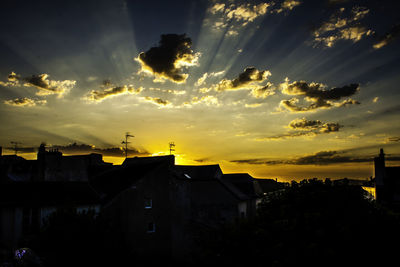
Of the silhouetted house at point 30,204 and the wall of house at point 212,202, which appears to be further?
the wall of house at point 212,202

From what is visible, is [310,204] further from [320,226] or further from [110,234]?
[110,234]

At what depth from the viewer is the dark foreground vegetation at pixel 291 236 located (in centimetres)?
1380

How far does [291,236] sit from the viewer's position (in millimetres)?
15500

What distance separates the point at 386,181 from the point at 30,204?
154 feet

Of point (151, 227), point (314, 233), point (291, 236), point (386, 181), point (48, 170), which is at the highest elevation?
point (48, 170)

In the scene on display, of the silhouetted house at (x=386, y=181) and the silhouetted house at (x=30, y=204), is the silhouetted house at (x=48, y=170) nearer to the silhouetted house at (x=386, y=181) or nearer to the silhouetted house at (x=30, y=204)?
the silhouetted house at (x=30, y=204)

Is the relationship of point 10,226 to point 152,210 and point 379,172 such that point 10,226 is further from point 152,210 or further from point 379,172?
point 379,172

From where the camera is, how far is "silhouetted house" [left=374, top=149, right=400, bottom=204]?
142ft

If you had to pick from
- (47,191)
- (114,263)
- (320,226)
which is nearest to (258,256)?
(320,226)

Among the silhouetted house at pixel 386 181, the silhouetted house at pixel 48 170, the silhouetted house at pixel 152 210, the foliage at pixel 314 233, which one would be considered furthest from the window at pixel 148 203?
the silhouetted house at pixel 386 181

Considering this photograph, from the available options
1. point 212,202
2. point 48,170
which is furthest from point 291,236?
point 212,202

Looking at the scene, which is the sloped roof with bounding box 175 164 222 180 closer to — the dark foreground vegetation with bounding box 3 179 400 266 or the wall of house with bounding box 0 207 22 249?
the wall of house with bounding box 0 207 22 249

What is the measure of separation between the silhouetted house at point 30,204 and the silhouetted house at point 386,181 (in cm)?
3953

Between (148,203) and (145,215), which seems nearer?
(145,215)
